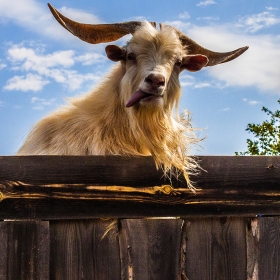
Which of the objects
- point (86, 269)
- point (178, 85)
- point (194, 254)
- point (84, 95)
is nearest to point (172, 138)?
point (178, 85)

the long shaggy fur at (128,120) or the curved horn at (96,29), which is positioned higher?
the curved horn at (96,29)

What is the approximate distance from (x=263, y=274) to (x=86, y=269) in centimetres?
122

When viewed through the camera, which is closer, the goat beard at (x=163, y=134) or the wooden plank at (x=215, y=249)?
the wooden plank at (x=215, y=249)

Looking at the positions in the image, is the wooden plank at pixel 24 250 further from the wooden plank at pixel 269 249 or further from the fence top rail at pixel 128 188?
the wooden plank at pixel 269 249

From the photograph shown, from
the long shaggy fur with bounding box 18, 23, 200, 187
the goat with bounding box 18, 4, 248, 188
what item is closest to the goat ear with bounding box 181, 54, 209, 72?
the goat with bounding box 18, 4, 248, 188

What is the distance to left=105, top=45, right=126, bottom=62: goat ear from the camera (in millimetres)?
5015

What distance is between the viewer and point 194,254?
367 centimetres

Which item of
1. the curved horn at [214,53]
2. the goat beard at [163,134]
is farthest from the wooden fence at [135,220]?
the curved horn at [214,53]

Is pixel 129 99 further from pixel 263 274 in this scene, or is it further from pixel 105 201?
pixel 263 274

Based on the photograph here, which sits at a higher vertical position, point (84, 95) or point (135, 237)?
point (84, 95)

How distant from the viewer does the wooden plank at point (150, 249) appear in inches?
139

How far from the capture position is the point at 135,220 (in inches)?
141

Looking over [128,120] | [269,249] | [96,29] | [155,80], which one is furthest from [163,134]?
[269,249]

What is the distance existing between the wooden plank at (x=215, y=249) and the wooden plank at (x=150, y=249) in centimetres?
10
